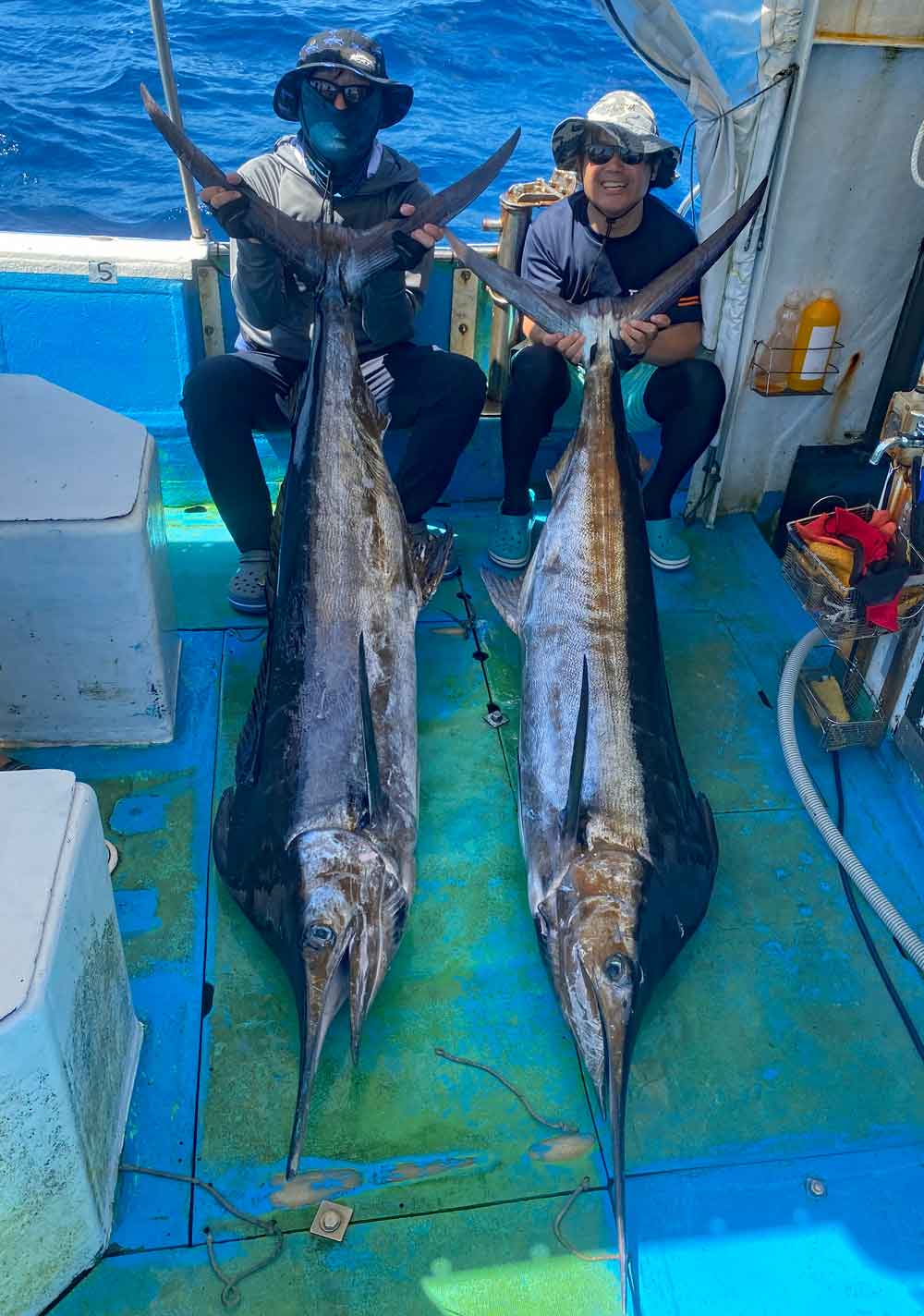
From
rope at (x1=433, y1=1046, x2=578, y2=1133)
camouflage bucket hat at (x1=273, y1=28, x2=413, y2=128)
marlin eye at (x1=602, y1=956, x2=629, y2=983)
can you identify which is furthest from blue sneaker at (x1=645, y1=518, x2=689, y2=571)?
rope at (x1=433, y1=1046, x2=578, y2=1133)

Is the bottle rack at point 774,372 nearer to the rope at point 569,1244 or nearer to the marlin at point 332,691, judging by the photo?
the marlin at point 332,691

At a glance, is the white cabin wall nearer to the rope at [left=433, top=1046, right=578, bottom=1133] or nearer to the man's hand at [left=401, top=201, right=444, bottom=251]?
the man's hand at [left=401, top=201, right=444, bottom=251]

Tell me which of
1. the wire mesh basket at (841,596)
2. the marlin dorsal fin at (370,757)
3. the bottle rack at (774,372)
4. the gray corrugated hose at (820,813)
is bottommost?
the gray corrugated hose at (820,813)

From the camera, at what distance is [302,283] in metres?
3.03

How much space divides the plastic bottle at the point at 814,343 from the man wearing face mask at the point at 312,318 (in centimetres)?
116

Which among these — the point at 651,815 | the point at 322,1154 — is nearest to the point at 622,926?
the point at 651,815

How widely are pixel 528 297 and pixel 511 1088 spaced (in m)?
2.24

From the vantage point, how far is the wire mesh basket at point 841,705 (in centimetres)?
266

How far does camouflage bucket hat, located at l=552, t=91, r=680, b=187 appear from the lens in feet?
9.57

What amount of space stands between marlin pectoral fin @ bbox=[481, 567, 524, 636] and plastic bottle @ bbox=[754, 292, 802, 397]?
3.93 feet

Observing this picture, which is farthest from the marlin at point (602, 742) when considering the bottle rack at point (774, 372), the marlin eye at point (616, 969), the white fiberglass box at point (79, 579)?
the white fiberglass box at point (79, 579)

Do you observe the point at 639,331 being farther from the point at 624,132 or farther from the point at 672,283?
the point at 624,132

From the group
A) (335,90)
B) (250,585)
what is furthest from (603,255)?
(250,585)

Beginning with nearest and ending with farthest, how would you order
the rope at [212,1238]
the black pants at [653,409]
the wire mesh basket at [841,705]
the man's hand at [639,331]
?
the rope at [212,1238] → the wire mesh basket at [841,705] → the man's hand at [639,331] → the black pants at [653,409]
